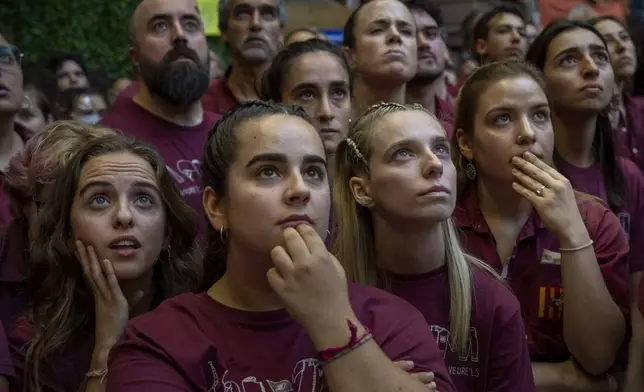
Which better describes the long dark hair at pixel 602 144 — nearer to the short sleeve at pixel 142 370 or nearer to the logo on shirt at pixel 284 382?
Result: the logo on shirt at pixel 284 382

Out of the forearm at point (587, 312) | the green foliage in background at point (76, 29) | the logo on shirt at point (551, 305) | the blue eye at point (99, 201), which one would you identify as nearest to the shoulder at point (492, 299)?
the forearm at point (587, 312)

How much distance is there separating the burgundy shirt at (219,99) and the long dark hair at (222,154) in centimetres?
246

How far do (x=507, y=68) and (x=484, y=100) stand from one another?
0.51 feet

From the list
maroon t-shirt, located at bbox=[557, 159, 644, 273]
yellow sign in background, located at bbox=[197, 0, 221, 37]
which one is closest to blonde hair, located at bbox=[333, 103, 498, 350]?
maroon t-shirt, located at bbox=[557, 159, 644, 273]

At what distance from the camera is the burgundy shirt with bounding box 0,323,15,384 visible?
7.68ft

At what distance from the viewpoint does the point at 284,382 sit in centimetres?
185

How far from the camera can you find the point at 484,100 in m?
2.97

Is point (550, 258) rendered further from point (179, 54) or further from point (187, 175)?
point (179, 54)

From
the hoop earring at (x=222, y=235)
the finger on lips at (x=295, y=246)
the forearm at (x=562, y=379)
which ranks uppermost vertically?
the finger on lips at (x=295, y=246)

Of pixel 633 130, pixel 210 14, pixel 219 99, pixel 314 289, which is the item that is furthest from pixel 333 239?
pixel 210 14

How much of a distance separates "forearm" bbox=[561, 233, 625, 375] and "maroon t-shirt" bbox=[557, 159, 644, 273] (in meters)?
0.53

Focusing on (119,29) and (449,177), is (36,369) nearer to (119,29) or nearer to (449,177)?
(449,177)

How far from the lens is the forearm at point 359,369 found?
5.55 feet

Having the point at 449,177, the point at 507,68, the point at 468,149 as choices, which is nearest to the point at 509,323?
the point at 449,177
